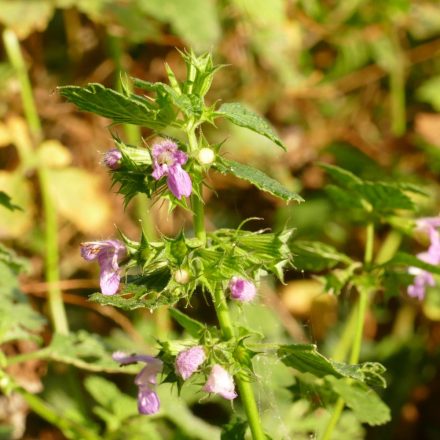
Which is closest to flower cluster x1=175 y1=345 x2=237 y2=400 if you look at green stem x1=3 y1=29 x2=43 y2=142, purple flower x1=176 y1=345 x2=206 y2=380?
purple flower x1=176 y1=345 x2=206 y2=380

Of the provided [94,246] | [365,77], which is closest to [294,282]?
[365,77]

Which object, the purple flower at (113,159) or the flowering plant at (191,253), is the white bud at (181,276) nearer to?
the flowering plant at (191,253)

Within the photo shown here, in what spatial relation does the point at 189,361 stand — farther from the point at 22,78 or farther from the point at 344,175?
the point at 22,78

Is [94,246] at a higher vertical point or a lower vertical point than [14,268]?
higher

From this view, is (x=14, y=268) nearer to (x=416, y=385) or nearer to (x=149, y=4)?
(x=149, y=4)

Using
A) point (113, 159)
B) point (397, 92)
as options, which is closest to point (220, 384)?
point (113, 159)

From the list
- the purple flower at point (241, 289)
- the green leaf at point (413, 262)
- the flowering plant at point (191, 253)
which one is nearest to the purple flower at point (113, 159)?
the flowering plant at point (191, 253)

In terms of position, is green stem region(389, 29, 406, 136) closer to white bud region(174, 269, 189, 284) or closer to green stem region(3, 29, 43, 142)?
green stem region(3, 29, 43, 142)
